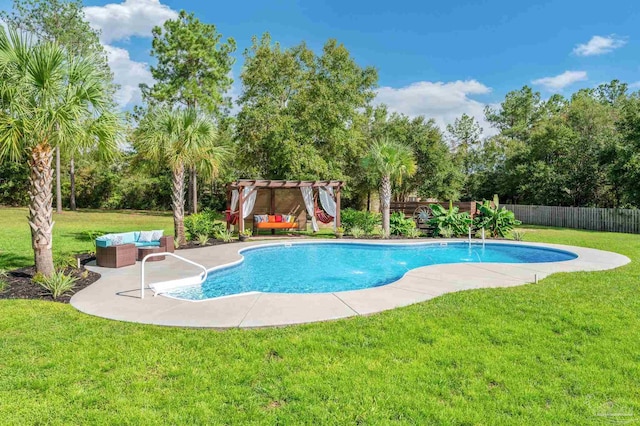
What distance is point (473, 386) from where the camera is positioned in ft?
9.70

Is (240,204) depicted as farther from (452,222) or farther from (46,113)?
(46,113)

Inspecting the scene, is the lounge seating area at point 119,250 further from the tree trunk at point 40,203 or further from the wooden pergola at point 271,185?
the wooden pergola at point 271,185

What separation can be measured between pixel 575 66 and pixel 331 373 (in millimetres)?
31682

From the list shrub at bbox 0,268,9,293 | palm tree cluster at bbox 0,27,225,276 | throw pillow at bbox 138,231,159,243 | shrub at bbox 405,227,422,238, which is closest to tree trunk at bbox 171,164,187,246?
throw pillow at bbox 138,231,159,243

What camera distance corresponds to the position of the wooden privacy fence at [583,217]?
56.2ft

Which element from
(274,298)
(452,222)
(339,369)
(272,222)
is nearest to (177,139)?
(272,222)

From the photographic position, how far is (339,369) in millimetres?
3230

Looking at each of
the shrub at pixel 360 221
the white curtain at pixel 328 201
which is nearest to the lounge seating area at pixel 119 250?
the white curtain at pixel 328 201

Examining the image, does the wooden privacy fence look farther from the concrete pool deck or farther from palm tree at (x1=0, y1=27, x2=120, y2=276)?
palm tree at (x1=0, y1=27, x2=120, y2=276)

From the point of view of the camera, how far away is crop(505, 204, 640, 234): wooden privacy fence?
1712 centimetres

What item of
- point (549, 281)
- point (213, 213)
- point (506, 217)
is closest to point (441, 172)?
point (506, 217)

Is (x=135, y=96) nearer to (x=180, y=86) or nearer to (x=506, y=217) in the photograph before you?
(x=180, y=86)

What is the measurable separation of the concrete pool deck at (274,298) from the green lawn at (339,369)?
13.9 inches

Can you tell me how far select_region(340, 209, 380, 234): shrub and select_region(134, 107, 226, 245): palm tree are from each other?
614 centimetres
